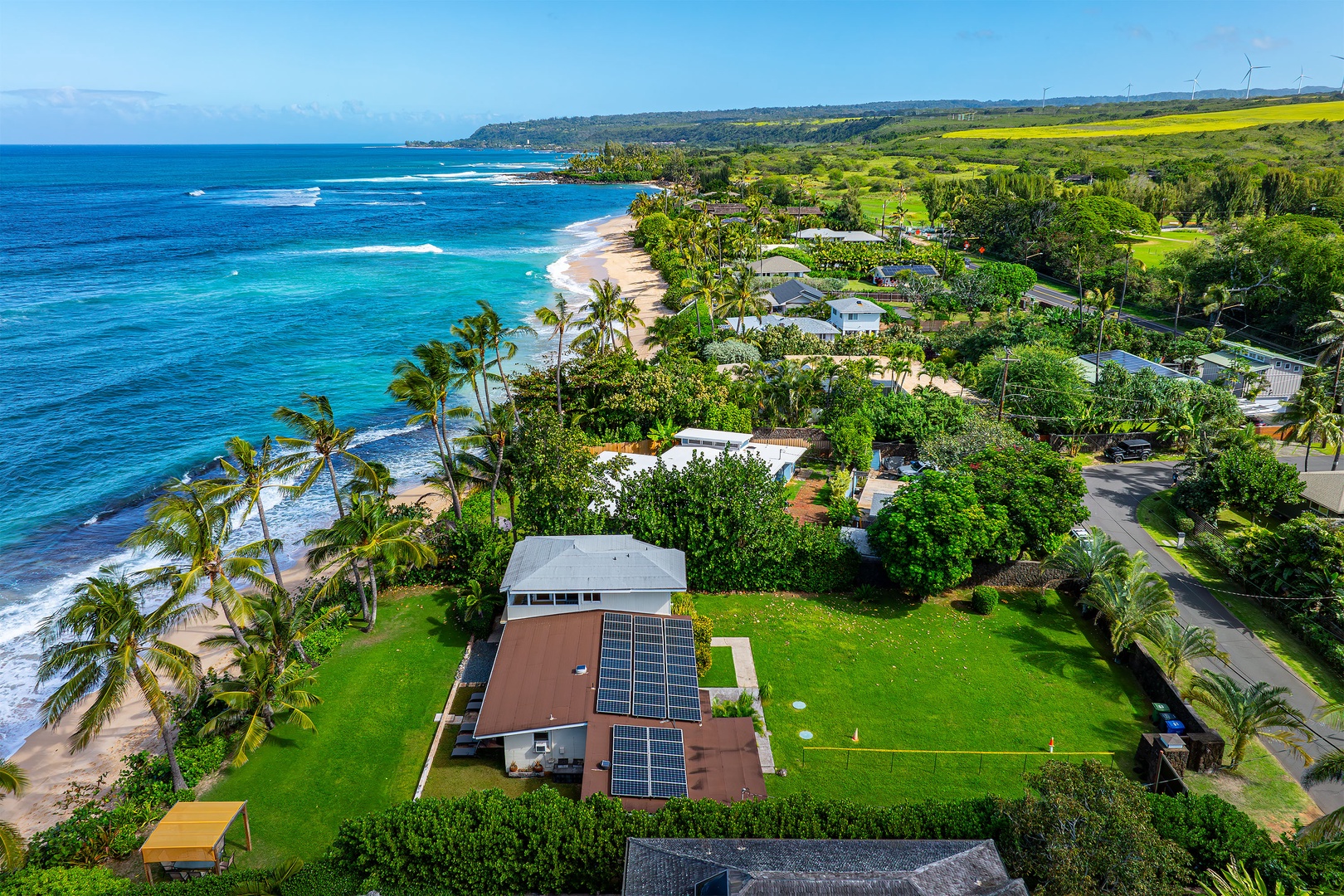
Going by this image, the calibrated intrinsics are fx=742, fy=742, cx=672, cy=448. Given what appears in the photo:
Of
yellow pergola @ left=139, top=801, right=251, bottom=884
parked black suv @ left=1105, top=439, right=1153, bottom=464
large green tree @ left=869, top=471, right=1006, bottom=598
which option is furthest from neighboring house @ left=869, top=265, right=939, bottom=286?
yellow pergola @ left=139, top=801, right=251, bottom=884

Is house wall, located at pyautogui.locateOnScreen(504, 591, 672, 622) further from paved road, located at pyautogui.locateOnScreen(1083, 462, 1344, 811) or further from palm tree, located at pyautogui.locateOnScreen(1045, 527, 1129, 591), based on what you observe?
paved road, located at pyautogui.locateOnScreen(1083, 462, 1344, 811)

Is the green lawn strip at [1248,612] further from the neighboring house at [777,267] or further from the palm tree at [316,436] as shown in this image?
the neighboring house at [777,267]

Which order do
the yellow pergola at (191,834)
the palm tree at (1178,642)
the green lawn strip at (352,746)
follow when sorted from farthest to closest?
the palm tree at (1178,642), the green lawn strip at (352,746), the yellow pergola at (191,834)

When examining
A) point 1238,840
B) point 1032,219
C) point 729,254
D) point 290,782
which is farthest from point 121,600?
point 1032,219

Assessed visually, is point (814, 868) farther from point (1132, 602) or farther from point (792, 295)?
point (792, 295)

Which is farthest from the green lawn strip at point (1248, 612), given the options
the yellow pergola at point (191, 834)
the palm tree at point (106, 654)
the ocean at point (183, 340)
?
the ocean at point (183, 340)

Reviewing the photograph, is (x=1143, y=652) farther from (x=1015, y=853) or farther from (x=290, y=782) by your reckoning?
(x=290, y=782)
